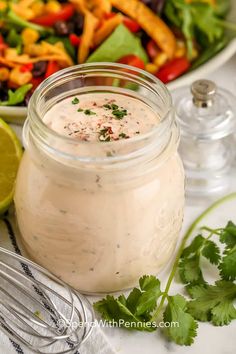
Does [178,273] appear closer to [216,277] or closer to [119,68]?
[216,277]

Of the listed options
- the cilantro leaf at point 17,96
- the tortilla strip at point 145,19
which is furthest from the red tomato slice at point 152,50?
the cilantro leaf at point 17,96

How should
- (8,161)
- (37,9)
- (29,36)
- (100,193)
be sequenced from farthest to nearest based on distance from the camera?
(37,9)
(29,36)
(8,161)
(100,193)

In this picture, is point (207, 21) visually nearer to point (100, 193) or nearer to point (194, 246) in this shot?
point (194, 246)

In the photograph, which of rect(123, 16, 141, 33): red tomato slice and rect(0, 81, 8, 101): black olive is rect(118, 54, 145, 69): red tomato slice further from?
rect(0, 81, 8, 101): black olive

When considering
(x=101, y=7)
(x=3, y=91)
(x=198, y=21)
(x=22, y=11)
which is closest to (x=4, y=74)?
(x=3, y=91)

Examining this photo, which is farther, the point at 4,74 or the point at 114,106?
the point at 4,74

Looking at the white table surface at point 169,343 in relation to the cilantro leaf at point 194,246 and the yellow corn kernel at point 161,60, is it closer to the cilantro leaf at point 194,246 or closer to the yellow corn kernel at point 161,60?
the cilantro leaf at point 194,246
